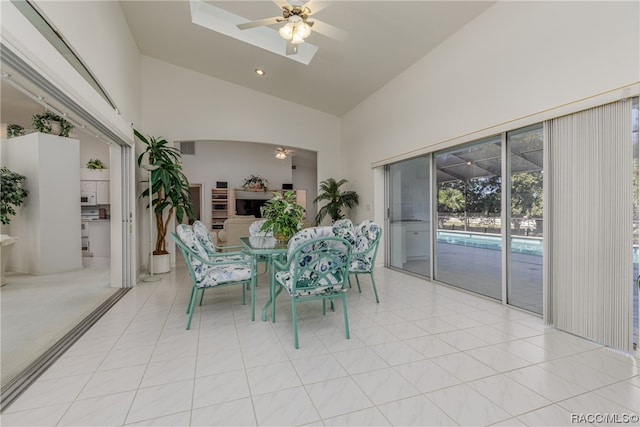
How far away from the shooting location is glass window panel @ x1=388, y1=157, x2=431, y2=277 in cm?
465

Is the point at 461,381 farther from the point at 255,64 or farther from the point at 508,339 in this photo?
the point at 255,64

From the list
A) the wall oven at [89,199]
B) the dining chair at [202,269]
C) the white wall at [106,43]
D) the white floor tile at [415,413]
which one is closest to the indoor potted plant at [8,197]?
the wall oven at [89,199]

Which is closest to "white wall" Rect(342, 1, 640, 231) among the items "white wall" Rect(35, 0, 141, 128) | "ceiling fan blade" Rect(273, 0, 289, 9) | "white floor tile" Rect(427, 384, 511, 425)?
"ceiling fan blade" Rect(273, 0, 289, 9)

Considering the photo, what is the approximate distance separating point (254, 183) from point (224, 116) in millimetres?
4452

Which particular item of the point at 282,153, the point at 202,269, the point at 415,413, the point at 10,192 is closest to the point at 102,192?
the point at 10,192

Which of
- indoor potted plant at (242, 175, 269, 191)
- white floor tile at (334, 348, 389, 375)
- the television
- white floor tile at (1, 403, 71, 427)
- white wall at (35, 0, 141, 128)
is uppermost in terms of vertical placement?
white wall at (35, 0, 141, 128)

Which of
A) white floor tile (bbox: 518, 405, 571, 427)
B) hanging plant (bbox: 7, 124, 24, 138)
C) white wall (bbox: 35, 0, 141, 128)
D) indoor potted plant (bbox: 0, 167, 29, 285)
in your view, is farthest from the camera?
hanging plant (bbox: 7, 124, 24, 138)

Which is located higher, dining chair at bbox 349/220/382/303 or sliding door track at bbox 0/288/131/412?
dining chair at bbox 349/220/382/303

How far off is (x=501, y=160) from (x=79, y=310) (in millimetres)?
5179

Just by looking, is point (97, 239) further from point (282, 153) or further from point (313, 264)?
point (313, 264)

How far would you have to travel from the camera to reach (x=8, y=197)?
477cm

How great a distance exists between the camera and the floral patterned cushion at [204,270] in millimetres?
2809

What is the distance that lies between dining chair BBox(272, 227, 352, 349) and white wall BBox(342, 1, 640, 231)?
2.38 m

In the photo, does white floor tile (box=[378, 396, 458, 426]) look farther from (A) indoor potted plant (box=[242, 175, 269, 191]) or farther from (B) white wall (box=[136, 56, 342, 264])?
(A) indoor potted plant (box=[242, 175, 269, 191])
